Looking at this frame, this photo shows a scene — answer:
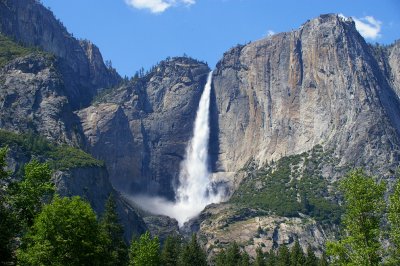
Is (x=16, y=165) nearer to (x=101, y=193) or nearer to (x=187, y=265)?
(x=101, y=193)

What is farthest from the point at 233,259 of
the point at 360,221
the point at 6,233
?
the point at 360,221

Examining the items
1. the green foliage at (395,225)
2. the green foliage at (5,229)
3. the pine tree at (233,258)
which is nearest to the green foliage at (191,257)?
the pine tree at (233,258)

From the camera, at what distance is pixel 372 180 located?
45906 millimetres

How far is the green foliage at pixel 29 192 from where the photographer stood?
51031 mm

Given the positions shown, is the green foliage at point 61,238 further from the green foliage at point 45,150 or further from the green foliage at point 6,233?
the green foliage at point 45,150

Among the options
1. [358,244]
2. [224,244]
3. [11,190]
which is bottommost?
[224,244]

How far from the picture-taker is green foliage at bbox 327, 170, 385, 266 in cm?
4312

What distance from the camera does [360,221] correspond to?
4447 centimetres

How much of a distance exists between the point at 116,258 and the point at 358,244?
4106cm

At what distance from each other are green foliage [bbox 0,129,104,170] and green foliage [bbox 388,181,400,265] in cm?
15166

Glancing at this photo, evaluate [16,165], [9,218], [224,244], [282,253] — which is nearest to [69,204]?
[9,218]

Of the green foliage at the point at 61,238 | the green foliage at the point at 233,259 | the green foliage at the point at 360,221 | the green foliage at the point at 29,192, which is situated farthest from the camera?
the green foliage at the point at 233,259

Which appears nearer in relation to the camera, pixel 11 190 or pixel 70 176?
pixel 11 190

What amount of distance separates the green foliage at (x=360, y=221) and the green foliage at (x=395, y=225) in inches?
41.0
